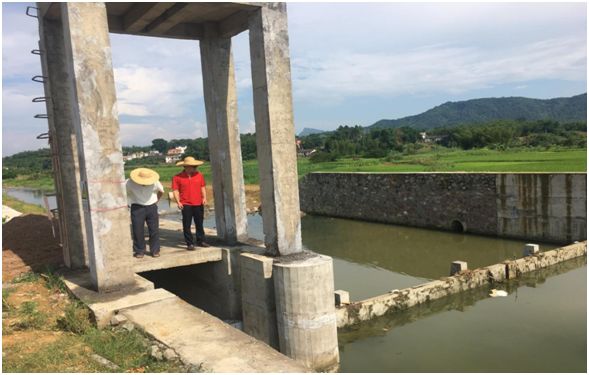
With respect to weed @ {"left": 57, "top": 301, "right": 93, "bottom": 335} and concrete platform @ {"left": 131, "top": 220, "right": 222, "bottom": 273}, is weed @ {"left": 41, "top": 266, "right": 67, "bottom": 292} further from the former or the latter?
weed @ {"left": 57, "top": 301, "right": 93, "bottom": 335}

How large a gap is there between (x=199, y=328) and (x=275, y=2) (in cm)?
414

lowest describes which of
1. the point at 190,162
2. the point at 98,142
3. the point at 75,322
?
the point at 75,322

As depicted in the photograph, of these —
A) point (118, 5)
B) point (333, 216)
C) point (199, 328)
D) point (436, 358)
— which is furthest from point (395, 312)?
point (333, 216)

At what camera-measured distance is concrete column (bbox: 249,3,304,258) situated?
232 inches

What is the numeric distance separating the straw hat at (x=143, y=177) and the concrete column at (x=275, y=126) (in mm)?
1441

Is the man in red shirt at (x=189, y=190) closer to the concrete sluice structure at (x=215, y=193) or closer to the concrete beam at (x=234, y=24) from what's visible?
the concrete sluice structure at (x=215, y=193)

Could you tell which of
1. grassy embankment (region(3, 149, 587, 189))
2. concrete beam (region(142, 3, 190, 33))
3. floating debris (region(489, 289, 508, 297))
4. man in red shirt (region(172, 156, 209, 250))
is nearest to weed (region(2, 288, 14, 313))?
man in red shirt (region(172, 156, 209, 250))

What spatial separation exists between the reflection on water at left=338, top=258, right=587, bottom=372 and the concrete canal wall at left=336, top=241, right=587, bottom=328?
126mm

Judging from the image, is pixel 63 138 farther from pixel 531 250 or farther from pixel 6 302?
pixel 531 250

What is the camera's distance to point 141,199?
6164 millimetres

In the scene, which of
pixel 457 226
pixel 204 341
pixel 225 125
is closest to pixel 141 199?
pixel 225 125

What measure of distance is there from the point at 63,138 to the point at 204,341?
3770 mm

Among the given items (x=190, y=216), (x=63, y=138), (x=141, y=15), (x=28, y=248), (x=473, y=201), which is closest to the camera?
(x=63, y=138)

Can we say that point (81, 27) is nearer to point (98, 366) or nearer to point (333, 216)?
point (98, 366)
